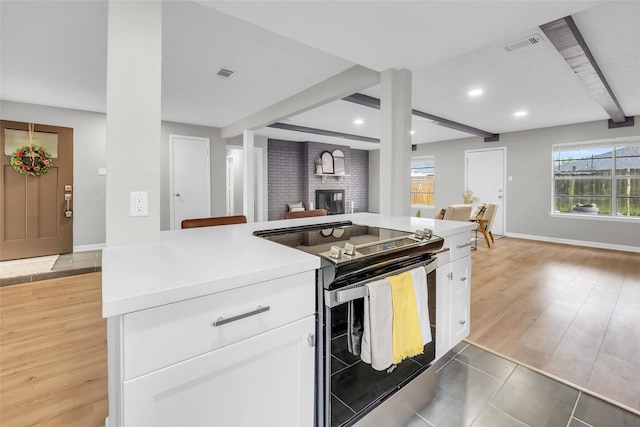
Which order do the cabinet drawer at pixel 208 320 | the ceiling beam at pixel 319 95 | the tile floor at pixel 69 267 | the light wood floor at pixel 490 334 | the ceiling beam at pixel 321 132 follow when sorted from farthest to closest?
the ceiling beam at pixel 321 132 → the tile floor at pixel 69 267 → the ceiling beam at pixel 319 95 → the light wood floor at pixel 490 334 → the cabinet drawer at pixel 208 320

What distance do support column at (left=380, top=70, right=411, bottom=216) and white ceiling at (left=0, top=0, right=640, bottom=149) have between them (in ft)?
0.51

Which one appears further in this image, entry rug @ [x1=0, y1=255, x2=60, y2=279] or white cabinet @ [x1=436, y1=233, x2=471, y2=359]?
entry rug @ [x1=0, y1=255, x2=60, y2=279]

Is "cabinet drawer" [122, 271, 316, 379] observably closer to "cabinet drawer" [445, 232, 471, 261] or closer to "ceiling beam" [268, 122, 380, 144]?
"cabinet drawer" [445, 232, 471, 261]

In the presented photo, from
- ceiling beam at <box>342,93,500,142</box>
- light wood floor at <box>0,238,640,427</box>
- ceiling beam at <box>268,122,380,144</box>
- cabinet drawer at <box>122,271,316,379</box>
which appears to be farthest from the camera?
ceiling beam at <box>268,122,380,144</box>

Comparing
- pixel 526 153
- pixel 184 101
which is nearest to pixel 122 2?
pixel 184 101

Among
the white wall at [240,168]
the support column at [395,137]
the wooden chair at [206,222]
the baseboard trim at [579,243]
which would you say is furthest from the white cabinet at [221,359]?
the baseboard trim at [579,243]

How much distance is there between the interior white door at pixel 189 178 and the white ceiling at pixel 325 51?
39.9 inches

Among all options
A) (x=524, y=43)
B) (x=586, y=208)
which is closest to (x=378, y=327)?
(x=524, y=43)

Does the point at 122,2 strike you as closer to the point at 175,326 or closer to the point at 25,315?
the point at 175,326

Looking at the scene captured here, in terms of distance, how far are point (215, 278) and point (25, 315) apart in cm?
282

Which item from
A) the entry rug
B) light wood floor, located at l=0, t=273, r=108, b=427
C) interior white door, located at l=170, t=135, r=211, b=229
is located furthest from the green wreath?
light wood floor, located at l=0, t=273, r=108, b=427

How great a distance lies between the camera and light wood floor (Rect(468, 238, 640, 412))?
1809 mm

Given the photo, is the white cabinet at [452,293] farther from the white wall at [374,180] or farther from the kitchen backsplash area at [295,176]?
the white wall at [374,180]

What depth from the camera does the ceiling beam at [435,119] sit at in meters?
3.80
